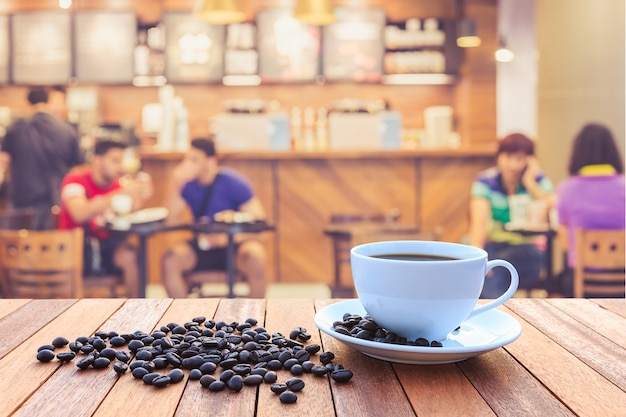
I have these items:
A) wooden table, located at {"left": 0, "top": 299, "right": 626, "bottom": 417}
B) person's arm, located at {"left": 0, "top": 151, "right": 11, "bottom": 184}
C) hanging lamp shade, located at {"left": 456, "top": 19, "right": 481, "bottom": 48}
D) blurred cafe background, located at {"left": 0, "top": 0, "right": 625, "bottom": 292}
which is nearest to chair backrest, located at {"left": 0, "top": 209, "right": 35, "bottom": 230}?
person's arm, located at {"left": 0, "top": 151, "right": 11, "bottom": 184}

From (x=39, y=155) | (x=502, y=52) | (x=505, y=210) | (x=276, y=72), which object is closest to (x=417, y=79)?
(x=502, y=52)

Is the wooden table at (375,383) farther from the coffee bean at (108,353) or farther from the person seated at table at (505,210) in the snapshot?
the person seated at table at (505,210)

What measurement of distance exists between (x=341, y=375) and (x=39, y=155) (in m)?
5.76

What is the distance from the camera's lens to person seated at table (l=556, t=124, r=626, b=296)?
4.11 meters

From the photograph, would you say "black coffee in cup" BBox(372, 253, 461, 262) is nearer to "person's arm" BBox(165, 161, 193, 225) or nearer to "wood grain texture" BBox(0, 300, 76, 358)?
"wood grain texture" BBox(0, 300, 76, 358)

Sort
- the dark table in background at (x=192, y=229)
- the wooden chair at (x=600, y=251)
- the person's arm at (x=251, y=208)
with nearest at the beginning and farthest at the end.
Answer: the wooden chair at (x=600, y=251) → the dark table in background at (x=192, y=229) → the person's arm at (x=251, y=208)

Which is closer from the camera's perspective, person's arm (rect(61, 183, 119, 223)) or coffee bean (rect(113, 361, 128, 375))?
coffee bean (rect(113, 361, 128, 375))

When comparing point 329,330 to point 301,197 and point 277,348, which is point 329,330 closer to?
point 277,348

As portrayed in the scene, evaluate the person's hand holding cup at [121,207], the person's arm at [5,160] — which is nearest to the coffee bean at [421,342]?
the person's hand holding cup at [121,207]

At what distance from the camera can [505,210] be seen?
4531mm

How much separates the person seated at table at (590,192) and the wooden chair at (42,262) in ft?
8.60

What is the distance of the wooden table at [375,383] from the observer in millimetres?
750

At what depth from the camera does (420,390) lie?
0.80 metres

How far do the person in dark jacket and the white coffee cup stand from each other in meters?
5.52
